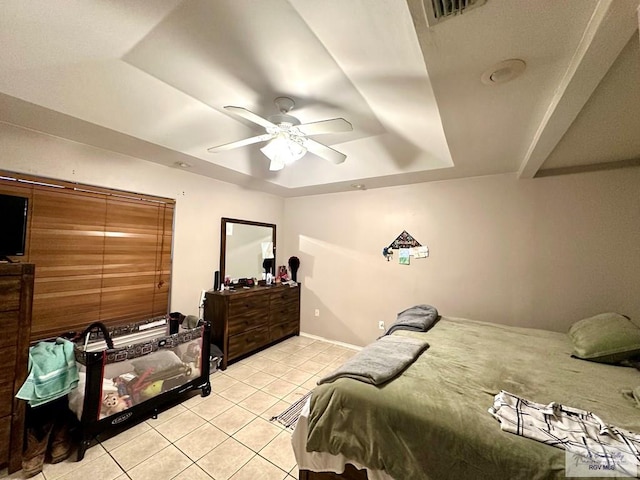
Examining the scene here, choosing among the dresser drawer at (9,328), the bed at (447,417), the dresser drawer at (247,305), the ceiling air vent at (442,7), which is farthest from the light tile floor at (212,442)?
the ceiling air vent at (442,7)

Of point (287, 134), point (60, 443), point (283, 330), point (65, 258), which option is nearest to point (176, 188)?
point (65, 258)

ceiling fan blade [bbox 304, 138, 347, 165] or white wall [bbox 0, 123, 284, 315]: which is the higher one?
ceiling fan blade [bbox 304, 138, 347, 165]

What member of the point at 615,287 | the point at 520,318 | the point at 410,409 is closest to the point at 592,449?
the point at 410,409

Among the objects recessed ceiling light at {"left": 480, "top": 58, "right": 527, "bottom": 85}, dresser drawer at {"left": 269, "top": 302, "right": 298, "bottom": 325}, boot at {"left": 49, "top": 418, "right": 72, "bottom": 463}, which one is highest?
recessed ceiling light at {"left": 480, "top": 58, "right": 527, "bottom": 85}

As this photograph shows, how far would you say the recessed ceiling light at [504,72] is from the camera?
1189 mm

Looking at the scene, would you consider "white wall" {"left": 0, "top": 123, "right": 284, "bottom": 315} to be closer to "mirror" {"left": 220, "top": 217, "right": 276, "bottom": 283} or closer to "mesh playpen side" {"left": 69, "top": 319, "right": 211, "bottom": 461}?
"mirror" {"left": 220, "top": 217, "right": 276, "bottom": 283}

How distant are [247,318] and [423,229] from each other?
260cm

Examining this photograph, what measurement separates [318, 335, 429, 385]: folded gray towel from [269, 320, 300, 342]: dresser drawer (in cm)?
220

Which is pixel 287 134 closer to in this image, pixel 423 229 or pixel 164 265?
pixel 164 265

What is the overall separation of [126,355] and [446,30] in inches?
109

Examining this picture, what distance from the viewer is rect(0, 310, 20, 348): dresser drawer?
59.2 inches

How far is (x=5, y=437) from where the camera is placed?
4.95 feet

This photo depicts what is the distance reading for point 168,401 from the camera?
2191 millimetres

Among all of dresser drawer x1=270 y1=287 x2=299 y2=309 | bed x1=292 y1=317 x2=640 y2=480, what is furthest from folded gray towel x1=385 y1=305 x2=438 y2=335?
dresser drawer x1=270 y1=287 x2=299 y2=309
